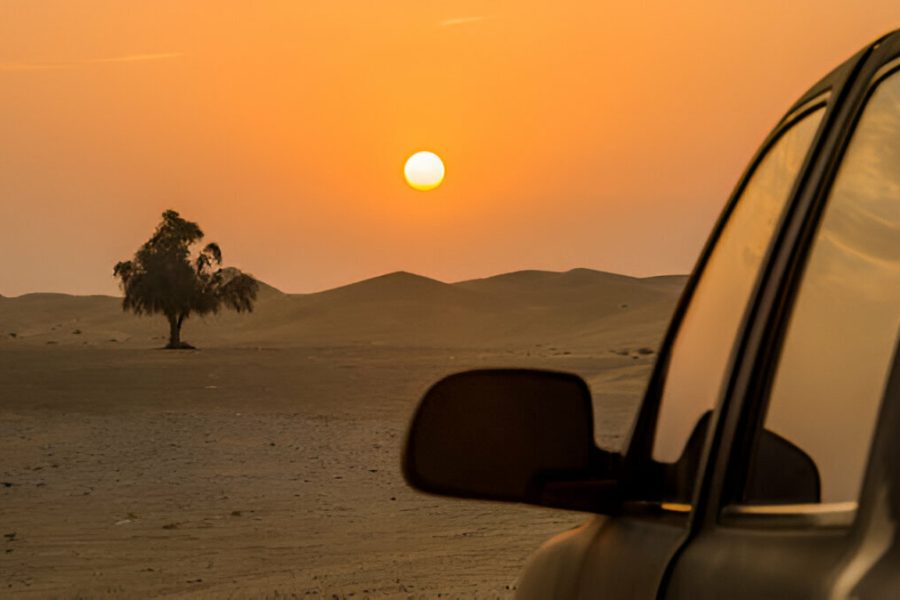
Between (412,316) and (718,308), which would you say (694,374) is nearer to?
(718,308)

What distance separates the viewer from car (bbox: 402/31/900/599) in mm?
1624

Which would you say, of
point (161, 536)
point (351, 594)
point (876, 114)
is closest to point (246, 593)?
point (351, 594)

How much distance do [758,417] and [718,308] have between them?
1.28 ft

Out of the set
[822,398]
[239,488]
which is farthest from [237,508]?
[822,398]

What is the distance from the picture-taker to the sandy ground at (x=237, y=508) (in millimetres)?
11594

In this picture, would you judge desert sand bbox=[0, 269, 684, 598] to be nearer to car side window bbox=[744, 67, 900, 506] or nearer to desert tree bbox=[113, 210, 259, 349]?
car side window bbox=[744, 67, 900, 506]

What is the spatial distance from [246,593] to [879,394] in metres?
9.46

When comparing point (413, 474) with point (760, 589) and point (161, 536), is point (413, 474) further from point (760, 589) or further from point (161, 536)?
point (161, 536)

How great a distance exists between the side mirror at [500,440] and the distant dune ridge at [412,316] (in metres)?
78.1

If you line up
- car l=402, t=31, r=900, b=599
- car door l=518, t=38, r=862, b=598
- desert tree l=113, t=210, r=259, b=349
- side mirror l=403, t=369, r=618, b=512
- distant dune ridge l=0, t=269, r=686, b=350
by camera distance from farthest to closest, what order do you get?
distant dune ridge l=0, t=269, r=686, b=350 < desert tree l=113, t=210, r=259, b=349 < side mirror l=403, t=369, r=618, b=512 < car door l=518, t=38, r=862, b=598 < car l=402, t=31, r=900, b=599

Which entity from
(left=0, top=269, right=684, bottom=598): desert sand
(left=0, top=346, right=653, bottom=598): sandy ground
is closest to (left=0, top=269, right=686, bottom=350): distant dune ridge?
(left=0, top=269, right=684, bottom=598): desert sand

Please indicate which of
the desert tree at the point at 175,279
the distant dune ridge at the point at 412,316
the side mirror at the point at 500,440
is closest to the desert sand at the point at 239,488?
the side mirror at the point at 500,440

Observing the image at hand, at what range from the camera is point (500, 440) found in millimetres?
2387

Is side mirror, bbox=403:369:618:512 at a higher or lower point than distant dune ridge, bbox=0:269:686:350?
Result: lower
